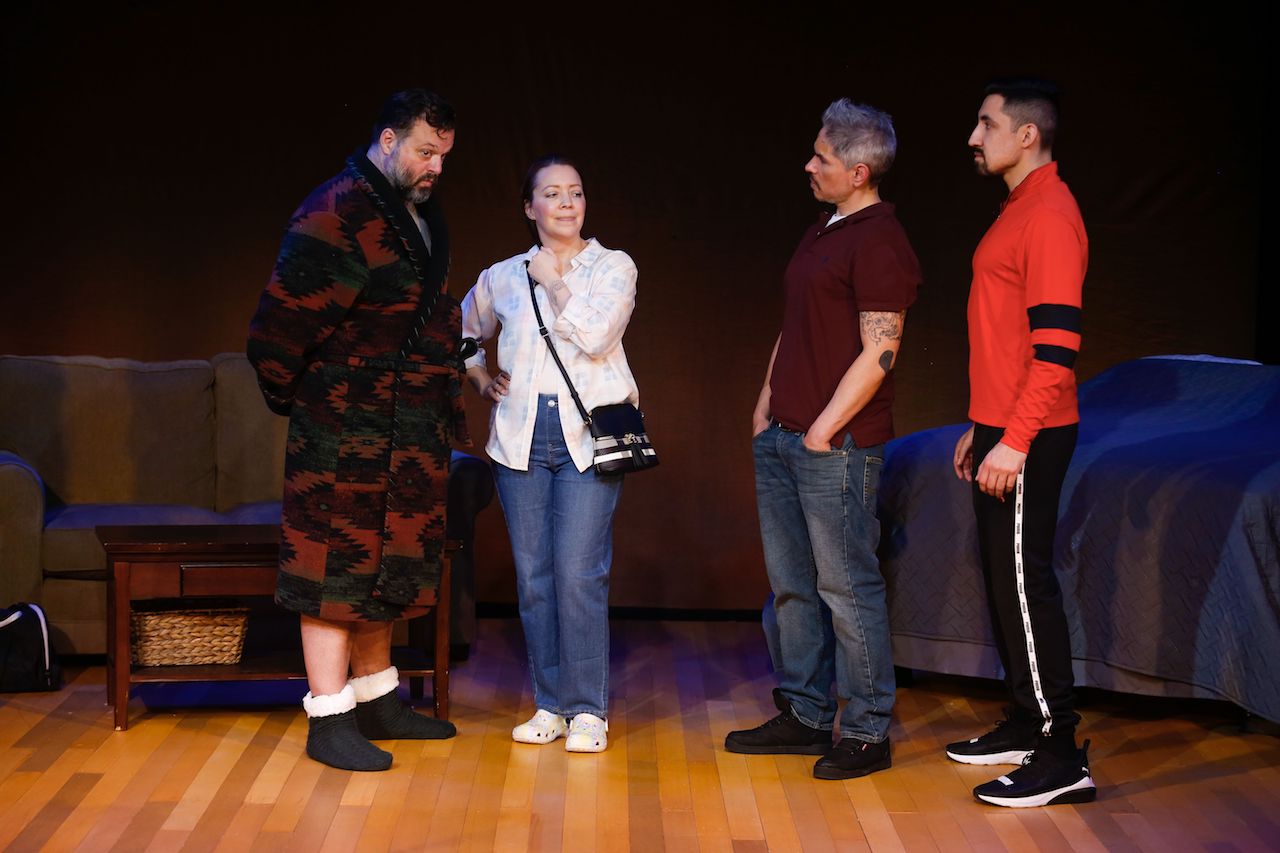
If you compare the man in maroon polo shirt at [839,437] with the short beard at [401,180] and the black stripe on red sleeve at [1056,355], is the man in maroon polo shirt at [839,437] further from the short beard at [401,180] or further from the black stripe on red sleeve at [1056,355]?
the short beard at [401,180]

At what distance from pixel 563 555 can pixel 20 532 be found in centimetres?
186

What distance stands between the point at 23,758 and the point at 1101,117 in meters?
4.29

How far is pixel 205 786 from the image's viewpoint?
3.52m

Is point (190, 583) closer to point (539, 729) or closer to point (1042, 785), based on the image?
point (539, 729)

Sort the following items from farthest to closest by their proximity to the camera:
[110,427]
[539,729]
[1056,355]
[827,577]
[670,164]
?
[670,164], [110,427], [539,729], [827,577], [1056,355]

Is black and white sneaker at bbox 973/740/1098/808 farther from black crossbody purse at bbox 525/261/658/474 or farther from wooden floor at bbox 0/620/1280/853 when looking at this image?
black crossbody purse at bbox 525/261/658/474

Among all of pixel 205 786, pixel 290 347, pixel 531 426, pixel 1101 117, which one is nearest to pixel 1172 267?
pixel 1101 117

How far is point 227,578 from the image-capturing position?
404 centimetres

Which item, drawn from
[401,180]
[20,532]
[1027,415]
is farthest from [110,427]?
[1027,415]

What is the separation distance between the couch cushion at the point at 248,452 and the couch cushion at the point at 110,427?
0.16 ft

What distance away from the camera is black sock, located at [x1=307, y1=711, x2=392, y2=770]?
3.65 meters

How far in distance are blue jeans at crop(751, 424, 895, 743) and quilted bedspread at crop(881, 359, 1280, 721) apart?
563mm

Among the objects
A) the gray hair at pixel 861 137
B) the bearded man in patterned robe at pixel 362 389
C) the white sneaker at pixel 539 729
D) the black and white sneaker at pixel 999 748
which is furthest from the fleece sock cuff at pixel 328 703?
the gray hair at pixel 861 137

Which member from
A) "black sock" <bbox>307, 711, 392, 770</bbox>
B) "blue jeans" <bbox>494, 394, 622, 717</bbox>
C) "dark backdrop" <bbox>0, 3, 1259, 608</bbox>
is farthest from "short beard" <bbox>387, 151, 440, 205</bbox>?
"dark backdrop" <bbox>0, 3, 1259, 608</bbox>
